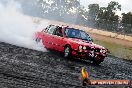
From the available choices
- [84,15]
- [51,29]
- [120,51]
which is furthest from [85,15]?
[51,29]

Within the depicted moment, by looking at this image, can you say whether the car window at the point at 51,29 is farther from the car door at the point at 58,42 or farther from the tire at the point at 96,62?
the tire at the point at 96,62

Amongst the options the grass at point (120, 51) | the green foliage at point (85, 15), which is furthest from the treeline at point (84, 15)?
the grass at point (120, 51)

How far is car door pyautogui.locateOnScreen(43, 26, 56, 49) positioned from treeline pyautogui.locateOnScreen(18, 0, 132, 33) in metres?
34.0

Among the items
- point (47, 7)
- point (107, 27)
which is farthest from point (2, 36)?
point (47, 7)

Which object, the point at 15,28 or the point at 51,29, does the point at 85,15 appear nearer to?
the point at 15,28

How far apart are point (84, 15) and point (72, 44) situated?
5916 cm

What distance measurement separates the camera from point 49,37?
1867 centimetres

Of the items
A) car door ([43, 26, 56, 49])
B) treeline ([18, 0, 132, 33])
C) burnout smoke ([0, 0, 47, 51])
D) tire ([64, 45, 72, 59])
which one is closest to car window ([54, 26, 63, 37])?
car door ([43, 26, 56, 49])

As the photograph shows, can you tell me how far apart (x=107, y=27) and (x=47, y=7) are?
19360 millimetres

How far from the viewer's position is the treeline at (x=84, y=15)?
55438mm

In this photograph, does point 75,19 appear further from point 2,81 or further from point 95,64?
point 2,81

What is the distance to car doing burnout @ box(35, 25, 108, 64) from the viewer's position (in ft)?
54.7

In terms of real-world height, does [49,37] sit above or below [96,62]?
above

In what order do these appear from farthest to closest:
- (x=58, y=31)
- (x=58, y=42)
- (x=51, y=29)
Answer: (x=51, y=29) < (x=58, y=31) < (x=58, y=42)
